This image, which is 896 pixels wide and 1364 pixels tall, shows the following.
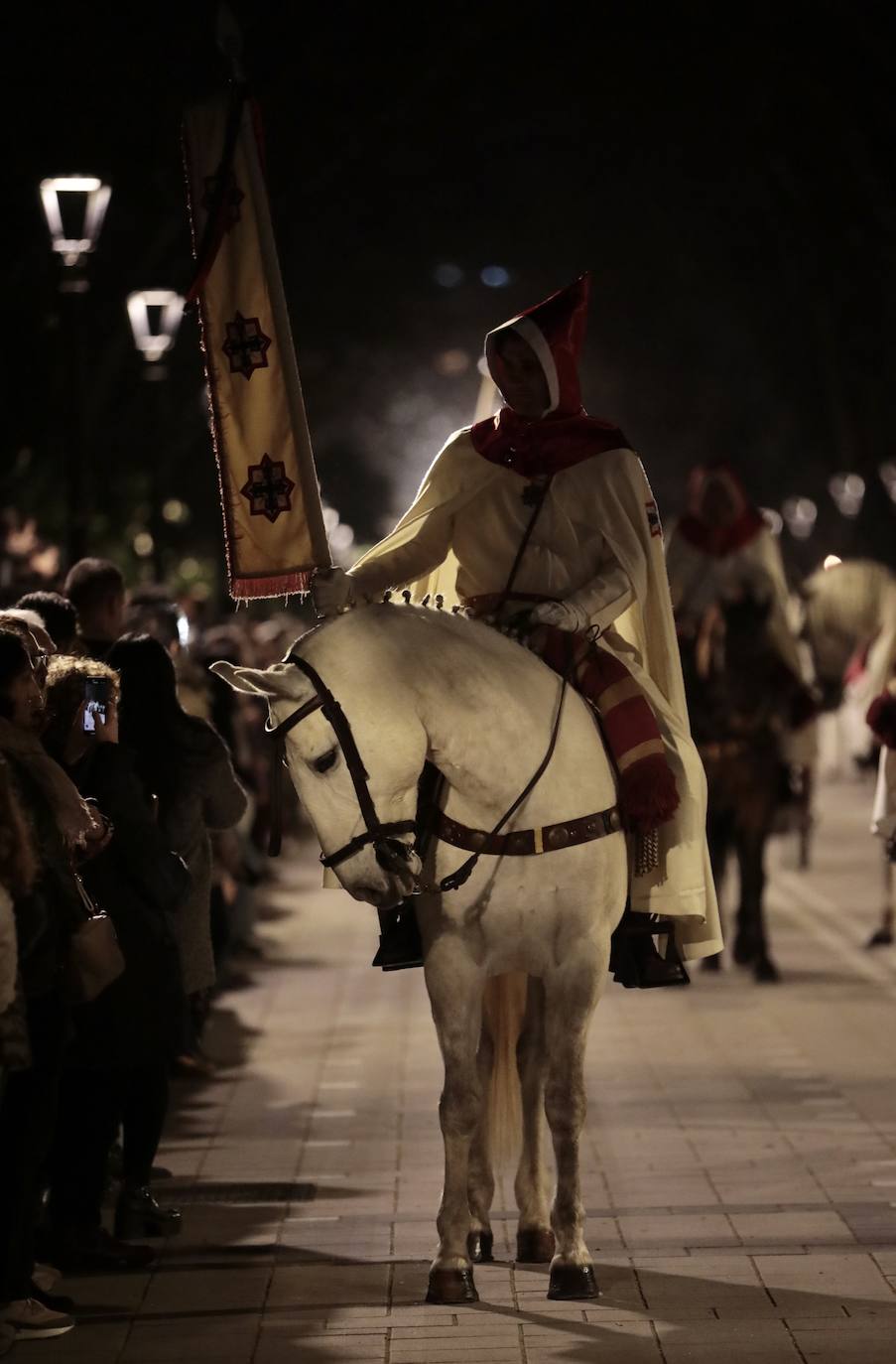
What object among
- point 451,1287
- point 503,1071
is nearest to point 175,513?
point 503,1071

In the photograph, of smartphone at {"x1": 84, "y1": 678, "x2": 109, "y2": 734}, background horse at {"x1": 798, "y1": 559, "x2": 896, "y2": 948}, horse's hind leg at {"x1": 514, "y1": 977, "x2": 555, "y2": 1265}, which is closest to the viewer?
smartphone at {"x1": 84, "y1": 678, "x2": 109, "y2": 734}

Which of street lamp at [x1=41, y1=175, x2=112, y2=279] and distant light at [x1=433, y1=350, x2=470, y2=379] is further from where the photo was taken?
distant light at [x1=433, y1=350, x2=470, y2=379]

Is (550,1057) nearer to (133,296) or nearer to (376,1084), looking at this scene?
(376,1084)

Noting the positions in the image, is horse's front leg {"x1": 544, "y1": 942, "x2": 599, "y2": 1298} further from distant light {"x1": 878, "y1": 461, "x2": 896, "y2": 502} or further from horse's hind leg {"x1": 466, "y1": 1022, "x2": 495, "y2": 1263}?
distant light {"x1": 878, "y1": 461, "x2": 896, "y2": 502}

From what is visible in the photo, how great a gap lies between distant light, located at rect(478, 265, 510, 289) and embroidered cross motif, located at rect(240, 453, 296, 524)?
5577 centimetres

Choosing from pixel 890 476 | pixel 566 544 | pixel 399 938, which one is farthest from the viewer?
pixel 890 476

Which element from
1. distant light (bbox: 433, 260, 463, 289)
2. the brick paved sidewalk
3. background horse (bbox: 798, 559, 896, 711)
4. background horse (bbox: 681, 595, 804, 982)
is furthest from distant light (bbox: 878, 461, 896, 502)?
the brick paved sidewalk

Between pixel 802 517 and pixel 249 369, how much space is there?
63954mm

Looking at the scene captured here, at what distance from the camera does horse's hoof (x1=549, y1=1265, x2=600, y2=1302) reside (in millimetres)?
8969

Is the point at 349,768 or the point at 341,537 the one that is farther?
the point at 341,537

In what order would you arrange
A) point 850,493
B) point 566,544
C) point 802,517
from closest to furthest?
point 566,544
point 850,493
point 802,517

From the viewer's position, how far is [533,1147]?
9641 millimetres

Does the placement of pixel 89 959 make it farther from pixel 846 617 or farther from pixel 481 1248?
pixel 846 617

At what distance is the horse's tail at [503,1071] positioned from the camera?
9.66 metres
